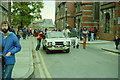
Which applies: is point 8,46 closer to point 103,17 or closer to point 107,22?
point 107,22

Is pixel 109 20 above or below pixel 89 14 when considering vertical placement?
below

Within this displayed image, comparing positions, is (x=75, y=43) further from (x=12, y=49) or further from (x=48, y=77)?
(x=12, y=49)

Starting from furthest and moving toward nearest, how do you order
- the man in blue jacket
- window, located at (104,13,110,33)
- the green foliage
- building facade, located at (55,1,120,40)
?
the green foliage → window, located at (104,13,110,33) → building facade, located at (55,1,120,40) → the man in blue jacket

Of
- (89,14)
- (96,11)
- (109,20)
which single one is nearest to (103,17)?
(109,20)

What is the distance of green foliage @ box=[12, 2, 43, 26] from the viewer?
43.6m

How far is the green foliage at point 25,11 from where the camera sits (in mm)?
43562

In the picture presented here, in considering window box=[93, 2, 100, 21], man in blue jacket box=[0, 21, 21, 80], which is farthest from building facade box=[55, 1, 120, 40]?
man in blue jacket box=[0, 21, 21, 80]

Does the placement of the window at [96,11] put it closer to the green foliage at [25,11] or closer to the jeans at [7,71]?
the green foliage at [25,11]

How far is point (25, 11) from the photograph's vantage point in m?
43.9

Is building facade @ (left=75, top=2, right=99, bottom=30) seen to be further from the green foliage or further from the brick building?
the green foliage

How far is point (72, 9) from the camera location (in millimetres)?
50062

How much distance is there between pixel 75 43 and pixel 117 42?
3396 mm

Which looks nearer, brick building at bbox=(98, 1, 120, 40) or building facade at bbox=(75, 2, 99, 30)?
brick building at bbox=(98, 1, 120, 40)

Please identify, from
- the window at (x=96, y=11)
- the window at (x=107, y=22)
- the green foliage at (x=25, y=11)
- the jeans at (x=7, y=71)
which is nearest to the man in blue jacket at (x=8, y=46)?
the jeans at (x=7, y=71)
